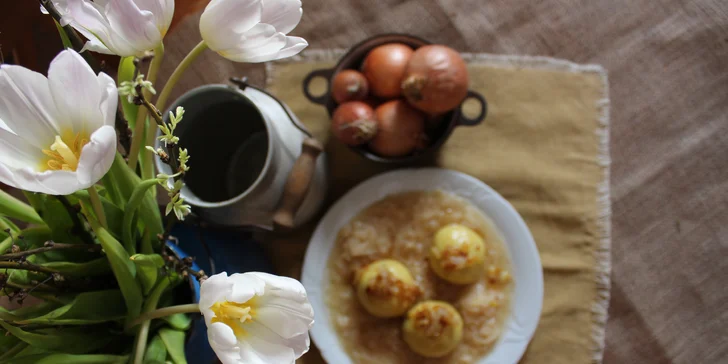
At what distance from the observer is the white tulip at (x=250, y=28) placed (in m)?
0.34

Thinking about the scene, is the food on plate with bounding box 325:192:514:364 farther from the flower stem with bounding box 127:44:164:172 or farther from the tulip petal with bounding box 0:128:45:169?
the tulip petal with bounding box 0:128:45:169

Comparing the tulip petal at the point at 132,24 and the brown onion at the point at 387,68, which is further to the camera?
the brown onion at the point at 387,68

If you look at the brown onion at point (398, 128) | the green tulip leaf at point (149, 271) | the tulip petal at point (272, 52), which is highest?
the tulip petal at point (272, 52)

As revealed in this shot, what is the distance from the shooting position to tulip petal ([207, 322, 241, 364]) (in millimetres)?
325

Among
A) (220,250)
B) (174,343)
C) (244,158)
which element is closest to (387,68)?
(244,158)

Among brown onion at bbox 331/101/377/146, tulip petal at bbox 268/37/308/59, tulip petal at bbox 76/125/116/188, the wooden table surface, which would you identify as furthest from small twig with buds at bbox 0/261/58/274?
the wooden table surface

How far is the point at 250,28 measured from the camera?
34cm

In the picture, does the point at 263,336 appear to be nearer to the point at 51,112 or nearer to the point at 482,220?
the point at 51,112

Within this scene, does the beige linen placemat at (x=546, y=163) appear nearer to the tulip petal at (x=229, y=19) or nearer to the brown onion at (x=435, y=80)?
the brown onion at (x=435, y=80)

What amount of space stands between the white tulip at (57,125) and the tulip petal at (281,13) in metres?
0.11

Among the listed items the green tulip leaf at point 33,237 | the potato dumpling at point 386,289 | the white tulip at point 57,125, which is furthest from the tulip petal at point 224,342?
the potato dumpling at point 386,289

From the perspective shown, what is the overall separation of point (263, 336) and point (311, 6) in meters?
0.66

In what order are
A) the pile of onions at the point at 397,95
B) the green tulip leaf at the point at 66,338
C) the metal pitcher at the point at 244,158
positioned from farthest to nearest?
the pile of onions at the point at 397,95, the metal pitcher at the point at 244,158, the green tulip leaf at the point at 66,338

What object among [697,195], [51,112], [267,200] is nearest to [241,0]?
[51,112]
